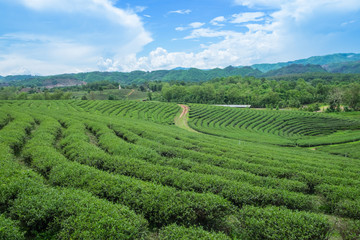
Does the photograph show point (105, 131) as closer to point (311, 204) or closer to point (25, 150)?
point (25, 150)

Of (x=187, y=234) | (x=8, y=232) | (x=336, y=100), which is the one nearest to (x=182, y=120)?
(x=187, y=234)

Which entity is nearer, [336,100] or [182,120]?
[182,120]

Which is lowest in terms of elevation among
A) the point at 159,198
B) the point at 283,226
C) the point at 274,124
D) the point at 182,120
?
the point at 274,124

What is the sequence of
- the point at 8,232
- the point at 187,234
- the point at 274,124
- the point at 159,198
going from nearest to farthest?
Result: the point at 8,232, the point at 187,234, the point at 159,198, the point at 274,124

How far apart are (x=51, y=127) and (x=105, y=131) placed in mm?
5071

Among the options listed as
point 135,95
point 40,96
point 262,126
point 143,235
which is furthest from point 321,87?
point 40,96

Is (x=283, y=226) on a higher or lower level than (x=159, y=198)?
lower

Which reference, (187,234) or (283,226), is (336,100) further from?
(187,234)

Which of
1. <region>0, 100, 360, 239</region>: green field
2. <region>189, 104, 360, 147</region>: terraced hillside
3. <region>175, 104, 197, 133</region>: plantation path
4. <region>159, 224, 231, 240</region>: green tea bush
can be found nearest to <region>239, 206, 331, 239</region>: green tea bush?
<region>0, 100, 360, 239</region>: green field

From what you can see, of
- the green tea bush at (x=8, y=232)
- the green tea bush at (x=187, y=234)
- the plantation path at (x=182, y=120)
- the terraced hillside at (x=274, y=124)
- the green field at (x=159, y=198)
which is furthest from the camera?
the plantation path at (x=182, y=120)

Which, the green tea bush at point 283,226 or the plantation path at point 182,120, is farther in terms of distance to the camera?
the plantation path at point 182,120

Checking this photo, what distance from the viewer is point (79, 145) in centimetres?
1419

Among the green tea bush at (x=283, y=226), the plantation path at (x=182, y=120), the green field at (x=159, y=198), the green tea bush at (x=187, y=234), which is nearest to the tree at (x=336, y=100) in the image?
the plantation path at (x=182, y=120)

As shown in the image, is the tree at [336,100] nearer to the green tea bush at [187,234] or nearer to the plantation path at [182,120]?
the plantation path at [182,120]
